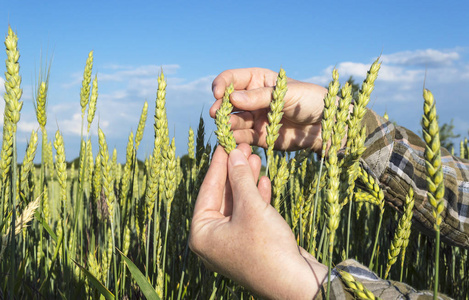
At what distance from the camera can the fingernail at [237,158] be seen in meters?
0.98

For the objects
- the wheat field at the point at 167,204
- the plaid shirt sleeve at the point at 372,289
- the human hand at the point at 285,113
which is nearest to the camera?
the plaid shirt sleeve at the point at 372,289

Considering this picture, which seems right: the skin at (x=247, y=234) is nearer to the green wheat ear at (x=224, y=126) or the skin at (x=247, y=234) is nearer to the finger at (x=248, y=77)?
the green wheat ear at (x=224, y=126)

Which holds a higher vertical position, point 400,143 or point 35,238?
point 400,143

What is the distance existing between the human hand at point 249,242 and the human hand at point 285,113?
37 cm

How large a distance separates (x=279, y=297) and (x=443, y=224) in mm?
919

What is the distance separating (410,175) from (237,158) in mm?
759

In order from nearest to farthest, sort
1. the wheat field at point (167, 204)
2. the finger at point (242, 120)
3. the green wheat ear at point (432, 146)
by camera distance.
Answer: the green wheat ear at point (432, 146) → the wheat field at point (167, 204) → the finger at point (242, 120)

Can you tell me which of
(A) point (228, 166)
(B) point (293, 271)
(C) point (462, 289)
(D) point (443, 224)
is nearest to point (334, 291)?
(B) point (293, 271)

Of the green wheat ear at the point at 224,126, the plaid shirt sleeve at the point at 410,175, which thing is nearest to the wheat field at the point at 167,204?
the green wheat ear at the point at 224,126

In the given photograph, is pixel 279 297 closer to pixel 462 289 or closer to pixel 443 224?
pixel 443 224

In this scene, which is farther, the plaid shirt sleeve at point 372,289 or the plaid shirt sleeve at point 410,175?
the plaid shirt sleeve at point 410,175

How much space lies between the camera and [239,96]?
1190mm

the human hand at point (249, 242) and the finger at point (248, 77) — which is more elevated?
the finger at point (248, 77)

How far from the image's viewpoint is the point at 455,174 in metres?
1.48
